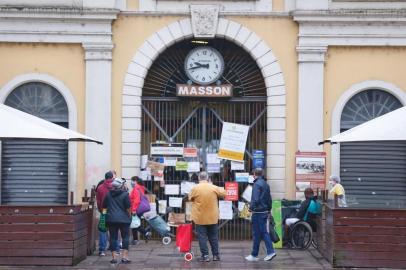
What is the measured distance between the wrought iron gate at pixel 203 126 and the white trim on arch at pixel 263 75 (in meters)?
0.40

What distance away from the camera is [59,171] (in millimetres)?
21203

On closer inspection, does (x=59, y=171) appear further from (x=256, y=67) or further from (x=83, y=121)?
(x=256, y=67)

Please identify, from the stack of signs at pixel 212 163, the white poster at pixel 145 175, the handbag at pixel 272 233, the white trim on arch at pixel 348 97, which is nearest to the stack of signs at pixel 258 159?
the stack of signs at pixel 212 163

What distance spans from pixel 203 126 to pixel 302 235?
3768 millimetres

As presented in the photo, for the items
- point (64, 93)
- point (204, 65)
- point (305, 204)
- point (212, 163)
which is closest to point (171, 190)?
point (212, 163)

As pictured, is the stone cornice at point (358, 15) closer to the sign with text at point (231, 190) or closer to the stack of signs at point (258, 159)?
the stack of signs at point (258, 159)

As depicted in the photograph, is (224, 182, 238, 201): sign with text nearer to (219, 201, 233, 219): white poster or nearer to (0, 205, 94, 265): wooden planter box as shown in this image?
(219, 201, 233, 219): white poster

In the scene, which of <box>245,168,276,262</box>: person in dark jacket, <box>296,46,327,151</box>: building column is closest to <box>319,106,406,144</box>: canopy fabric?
<box>245,168,276,262</box>: person in dark jacket

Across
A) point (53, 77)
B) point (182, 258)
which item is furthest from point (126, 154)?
point (182, 258)

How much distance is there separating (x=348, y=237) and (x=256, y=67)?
6987 millimetres

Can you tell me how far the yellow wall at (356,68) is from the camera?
21234 mm

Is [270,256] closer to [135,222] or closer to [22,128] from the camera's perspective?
[135,222]

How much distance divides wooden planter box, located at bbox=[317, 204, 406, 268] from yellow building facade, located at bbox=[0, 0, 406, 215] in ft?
17.7

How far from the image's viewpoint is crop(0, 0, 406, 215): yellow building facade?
21047 mm
